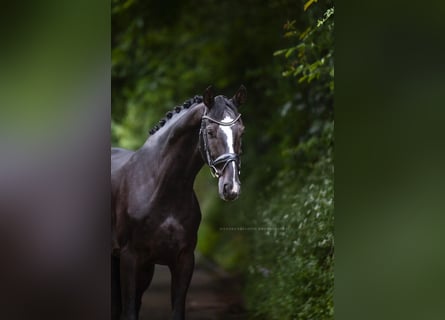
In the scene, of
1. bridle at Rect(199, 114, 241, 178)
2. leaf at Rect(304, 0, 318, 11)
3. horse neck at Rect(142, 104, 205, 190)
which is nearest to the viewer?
bridle at Rect(199, 114, 241, 178)

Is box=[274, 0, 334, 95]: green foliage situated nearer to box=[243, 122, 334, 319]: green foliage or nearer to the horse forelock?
box=[243, 122, 334, 319]: green foliage

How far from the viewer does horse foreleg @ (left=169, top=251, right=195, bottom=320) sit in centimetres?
485

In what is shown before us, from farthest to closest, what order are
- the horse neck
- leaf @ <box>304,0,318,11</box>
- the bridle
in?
leaf @ <box>304,0,318,11</box> → the horse neck → the bridle

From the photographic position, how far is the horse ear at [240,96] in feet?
15.9

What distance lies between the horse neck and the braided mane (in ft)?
0.09

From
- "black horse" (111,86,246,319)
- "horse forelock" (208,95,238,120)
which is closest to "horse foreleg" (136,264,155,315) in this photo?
"black horse" (111,86,246,319)

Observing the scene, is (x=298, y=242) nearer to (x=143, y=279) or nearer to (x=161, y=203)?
(x=161, y=203)

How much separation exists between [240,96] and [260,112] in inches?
8.6

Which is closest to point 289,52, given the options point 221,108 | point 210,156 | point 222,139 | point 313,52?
point 313,52

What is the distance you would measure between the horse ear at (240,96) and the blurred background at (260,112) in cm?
7

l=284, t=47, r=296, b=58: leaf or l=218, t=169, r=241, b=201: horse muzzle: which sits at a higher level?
l=284, t=47, r=296, b=58: leaf
